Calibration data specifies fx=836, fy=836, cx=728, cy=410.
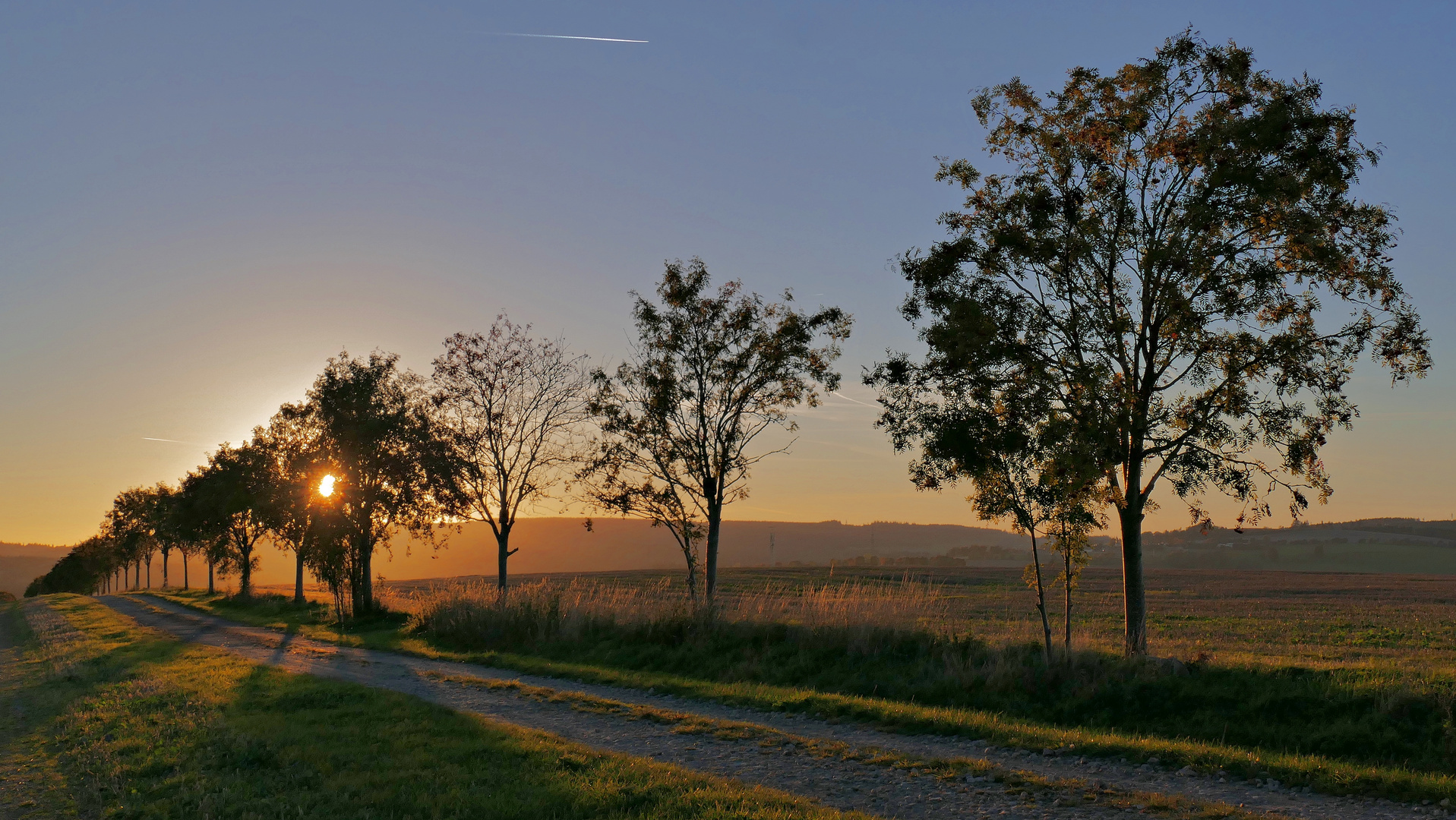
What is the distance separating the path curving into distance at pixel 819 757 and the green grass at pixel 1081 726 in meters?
0.35

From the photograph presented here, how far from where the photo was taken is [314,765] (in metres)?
10.4

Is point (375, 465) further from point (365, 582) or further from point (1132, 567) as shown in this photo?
point (1132, 567)

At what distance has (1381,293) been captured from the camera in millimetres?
16000

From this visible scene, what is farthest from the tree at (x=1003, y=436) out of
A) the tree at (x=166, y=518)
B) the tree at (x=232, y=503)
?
the tree at (x=166, y=518)

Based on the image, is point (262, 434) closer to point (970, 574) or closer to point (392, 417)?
point (392, 417)

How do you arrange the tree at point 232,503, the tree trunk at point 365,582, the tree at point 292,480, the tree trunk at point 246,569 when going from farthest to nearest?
the tree trunk at point 246,569 → the tree at point 232,503 → the tree at point 292,480 → the tree trunk at point 365,582

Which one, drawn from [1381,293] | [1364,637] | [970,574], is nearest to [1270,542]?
[970,574]

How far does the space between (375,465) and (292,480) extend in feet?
35.0

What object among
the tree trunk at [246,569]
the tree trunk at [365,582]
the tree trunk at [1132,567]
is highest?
the tree trunk at [1132,567]

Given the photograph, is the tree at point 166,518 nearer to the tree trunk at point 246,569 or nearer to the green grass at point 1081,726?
the tree trunk at point 246,569

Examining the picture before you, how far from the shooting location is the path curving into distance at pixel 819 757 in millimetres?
8516

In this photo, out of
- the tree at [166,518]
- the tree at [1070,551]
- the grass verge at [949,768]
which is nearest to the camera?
the grass verge at [949,768]

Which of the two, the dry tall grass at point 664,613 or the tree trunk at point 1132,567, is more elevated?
the tree trunk at point 1132,567

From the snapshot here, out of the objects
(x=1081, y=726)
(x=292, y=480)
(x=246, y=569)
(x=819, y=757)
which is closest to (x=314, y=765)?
(x=819, y=757)
